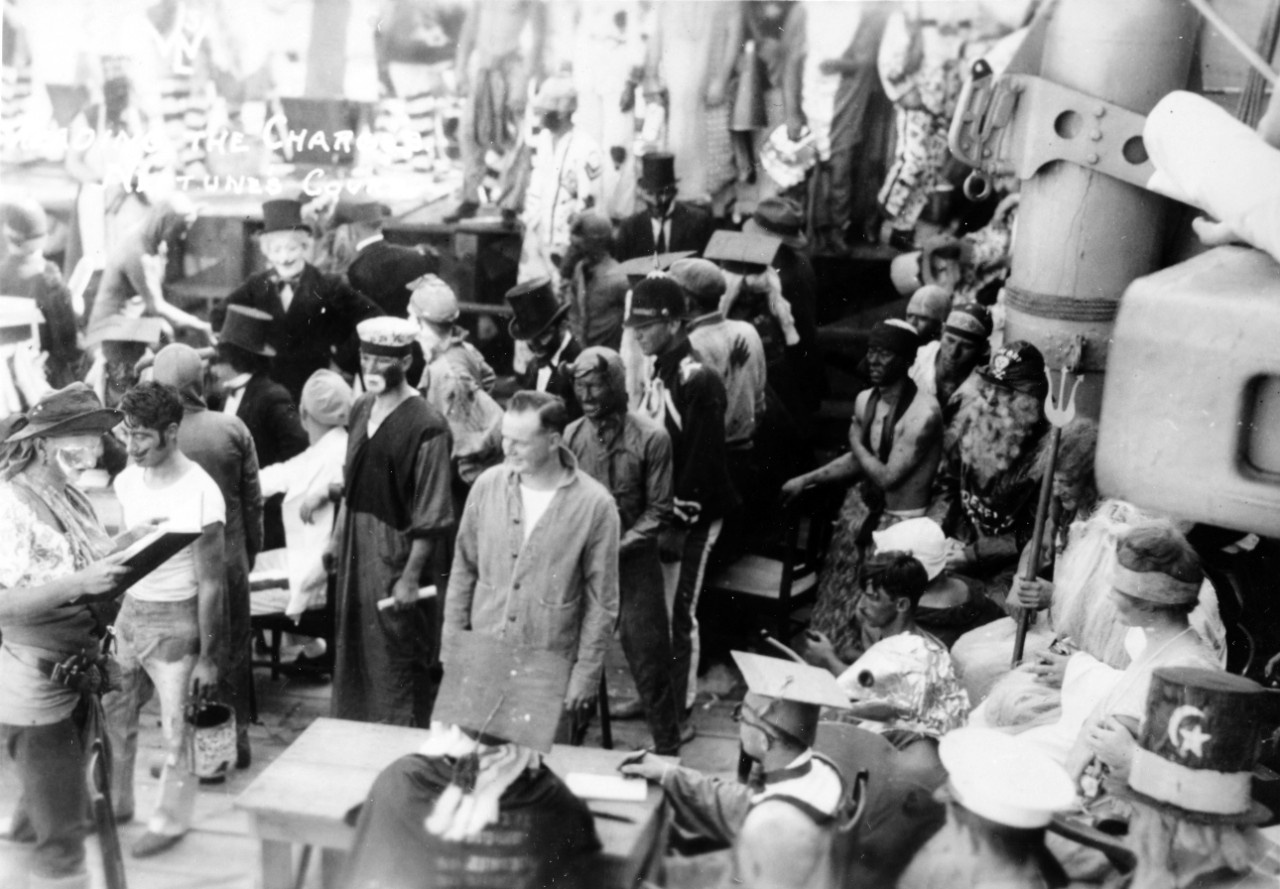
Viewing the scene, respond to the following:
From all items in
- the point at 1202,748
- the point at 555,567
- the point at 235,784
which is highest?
the point at 1202,748

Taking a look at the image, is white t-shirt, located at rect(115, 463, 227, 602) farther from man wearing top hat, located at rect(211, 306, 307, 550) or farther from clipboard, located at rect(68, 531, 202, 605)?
man wearing top hat, located at rect(211, 306, 307, 550)

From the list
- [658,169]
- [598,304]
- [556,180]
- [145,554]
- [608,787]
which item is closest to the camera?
[608,787]

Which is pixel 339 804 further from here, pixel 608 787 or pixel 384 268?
pixel 384 268

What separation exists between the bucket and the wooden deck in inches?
7.1

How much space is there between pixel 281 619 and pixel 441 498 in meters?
1.13

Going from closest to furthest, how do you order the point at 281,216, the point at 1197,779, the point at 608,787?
the point at 1197,779, the point at 608,787, the point at 281,216

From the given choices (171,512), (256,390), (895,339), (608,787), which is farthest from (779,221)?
(608,787)

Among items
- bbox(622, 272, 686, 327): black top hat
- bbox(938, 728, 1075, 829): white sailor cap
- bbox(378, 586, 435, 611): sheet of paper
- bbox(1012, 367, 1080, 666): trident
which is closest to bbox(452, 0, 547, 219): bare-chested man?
bbox(622, 272, 686, 327): black top hat

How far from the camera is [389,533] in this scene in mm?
5578

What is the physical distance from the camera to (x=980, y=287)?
6.43m

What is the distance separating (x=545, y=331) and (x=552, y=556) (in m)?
1.73

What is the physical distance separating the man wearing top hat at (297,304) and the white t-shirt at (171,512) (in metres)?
1.62

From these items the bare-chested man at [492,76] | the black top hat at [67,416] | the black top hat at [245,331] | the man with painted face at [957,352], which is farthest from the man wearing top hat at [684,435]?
the bare-chested man at [492,76]

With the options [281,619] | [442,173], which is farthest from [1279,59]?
[442,173]
